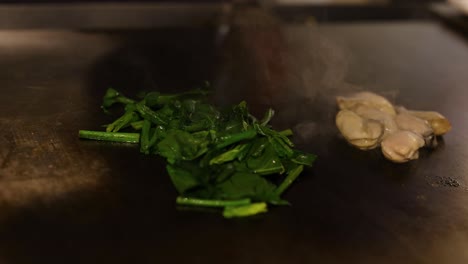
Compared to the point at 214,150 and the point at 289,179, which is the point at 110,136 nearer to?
the point at 214,150

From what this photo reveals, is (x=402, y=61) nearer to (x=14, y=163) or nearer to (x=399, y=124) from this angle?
(x=399, y=124)

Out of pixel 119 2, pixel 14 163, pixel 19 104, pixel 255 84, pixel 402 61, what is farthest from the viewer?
pixel 119 2

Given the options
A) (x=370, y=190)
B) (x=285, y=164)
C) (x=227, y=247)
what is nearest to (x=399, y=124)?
(x=370, y=190)

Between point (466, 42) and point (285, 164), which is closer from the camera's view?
point (285, 164)

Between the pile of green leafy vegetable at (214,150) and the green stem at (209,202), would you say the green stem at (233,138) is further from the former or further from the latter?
the green stem at (209,202)

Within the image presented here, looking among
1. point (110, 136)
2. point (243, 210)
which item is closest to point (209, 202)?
point (243, 210)

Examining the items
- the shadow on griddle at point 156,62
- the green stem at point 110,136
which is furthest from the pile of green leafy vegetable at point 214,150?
the shadow on griddle at point 156,62
